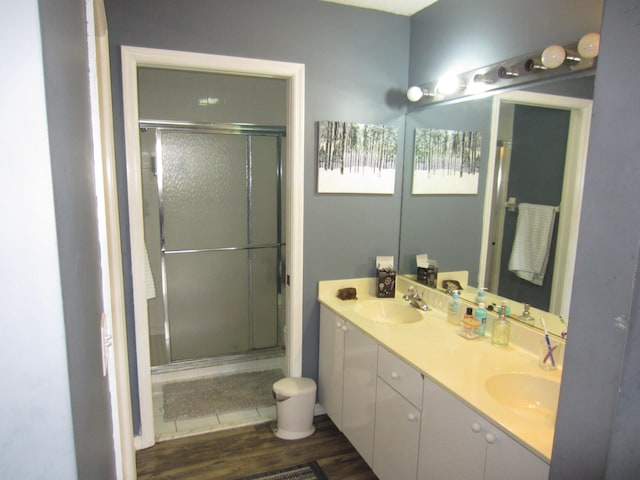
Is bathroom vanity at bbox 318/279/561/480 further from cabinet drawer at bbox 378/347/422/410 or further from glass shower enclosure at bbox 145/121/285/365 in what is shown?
glass shower enclosure at bbox 145/121/285/365

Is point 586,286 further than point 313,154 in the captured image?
No

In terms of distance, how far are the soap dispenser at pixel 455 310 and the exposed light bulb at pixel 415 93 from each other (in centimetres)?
114

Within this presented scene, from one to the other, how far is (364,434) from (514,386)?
33.0 inches

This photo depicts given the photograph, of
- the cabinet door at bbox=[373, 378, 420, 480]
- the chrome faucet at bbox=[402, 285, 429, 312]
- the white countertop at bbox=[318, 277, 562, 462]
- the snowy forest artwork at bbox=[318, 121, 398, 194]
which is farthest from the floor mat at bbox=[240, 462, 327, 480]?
the snowy forest artwork at bbox=[318, 121, 398, 194]

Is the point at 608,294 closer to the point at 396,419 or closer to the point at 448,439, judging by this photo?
the point at 448,439

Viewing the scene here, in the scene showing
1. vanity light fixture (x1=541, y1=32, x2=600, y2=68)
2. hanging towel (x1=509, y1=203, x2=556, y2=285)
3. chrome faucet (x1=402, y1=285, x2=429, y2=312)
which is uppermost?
vanity light fixture (x1=541, y1=32, x2=600, y2=68)

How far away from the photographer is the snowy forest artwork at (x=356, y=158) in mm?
2449

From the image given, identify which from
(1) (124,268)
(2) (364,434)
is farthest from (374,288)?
(1) (124,268)

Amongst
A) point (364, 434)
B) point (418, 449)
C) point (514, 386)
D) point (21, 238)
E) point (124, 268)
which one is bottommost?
A: point (364, 434)

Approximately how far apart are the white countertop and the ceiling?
1650mm

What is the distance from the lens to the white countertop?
121 cm

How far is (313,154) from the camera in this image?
246 centimetres

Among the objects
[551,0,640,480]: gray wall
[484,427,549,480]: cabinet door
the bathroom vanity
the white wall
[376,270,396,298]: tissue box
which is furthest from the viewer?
[376,270,396,298]: tissue box

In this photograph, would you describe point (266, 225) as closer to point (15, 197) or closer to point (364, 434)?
point (364, 434)
